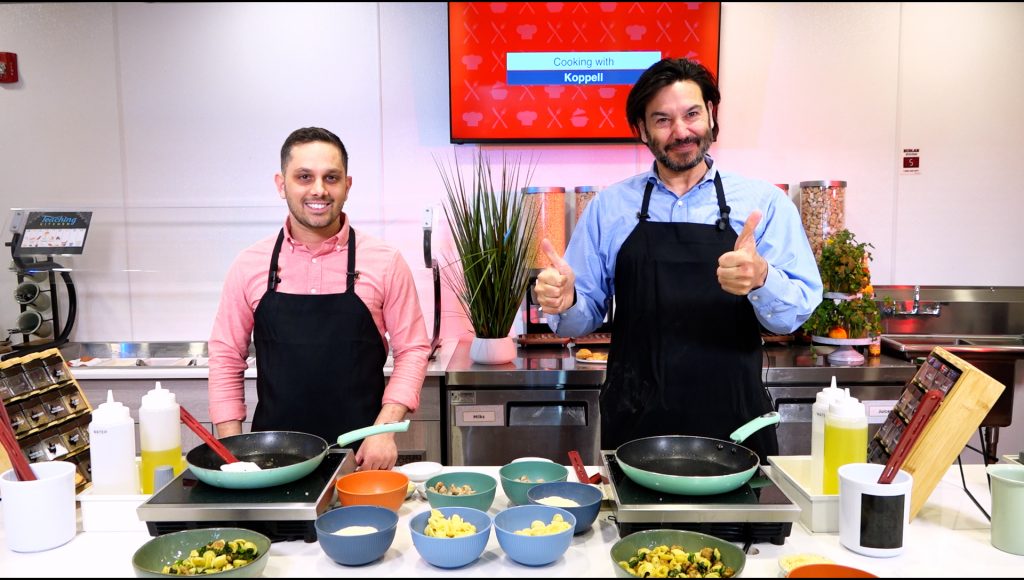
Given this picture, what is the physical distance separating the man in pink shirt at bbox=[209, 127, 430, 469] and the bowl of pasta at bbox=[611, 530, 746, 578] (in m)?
1.17

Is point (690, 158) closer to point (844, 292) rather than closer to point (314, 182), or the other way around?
point (314, 182)

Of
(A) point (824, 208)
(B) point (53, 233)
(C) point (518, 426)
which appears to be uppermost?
(A) point (824, 208)

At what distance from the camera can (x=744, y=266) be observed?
75.3 inches

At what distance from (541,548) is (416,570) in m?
0.26

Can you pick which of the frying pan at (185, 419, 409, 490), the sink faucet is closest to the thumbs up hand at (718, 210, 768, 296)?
the frying pan at (185, 419, 409, 490)


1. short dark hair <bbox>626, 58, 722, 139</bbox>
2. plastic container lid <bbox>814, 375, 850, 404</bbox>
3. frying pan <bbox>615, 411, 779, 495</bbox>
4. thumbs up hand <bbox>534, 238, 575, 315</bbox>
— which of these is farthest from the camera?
short dark hair <bbox>626, 58, 722, 139</bbox>

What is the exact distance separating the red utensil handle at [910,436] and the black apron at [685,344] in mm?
792

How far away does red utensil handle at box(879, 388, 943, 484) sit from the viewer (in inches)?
58.2

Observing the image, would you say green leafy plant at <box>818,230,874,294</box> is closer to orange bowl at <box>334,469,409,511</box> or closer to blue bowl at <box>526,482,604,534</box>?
blue bowl at <box>526,482,604,534</box>

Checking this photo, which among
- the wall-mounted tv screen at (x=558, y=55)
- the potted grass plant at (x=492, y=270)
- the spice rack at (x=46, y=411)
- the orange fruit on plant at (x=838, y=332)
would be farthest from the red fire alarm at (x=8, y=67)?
the orange fruit on plant at (x=838, y=332)

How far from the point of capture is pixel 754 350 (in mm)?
2348

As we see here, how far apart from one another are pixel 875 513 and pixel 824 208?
2.75 m

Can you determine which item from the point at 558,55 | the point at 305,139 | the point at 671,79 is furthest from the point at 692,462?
the point at 558,55

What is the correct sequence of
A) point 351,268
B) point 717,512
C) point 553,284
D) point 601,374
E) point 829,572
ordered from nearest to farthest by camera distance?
1. point 829,572
2. point 717,512
3. point 553,284
4. point 351,268
5. point 601,374
